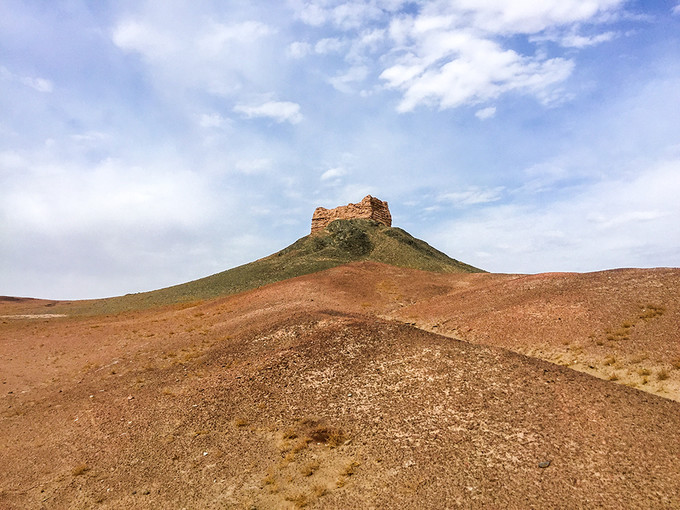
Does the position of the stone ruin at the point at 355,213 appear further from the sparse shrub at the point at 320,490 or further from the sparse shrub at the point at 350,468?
the sparse shrub at the point at 320,490

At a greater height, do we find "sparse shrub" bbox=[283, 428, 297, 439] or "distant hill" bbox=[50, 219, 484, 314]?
"distant hill" bbox=[50, 219, 484, 314]

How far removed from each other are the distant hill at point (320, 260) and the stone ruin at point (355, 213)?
8.04 ft

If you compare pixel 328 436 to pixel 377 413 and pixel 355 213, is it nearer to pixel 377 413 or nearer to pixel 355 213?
pixel 377 413

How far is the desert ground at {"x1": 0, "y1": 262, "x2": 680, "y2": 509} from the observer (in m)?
10.5

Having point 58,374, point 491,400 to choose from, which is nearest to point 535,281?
point 491,400

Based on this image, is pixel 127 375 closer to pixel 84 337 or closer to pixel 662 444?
pixel 84 337

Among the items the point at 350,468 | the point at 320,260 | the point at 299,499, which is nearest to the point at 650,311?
the point at 350,468

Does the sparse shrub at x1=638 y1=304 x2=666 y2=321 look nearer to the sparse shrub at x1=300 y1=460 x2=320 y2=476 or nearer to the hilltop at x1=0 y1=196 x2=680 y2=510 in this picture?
the hilltop at x1=0 y1=196 x2=680 y2=510

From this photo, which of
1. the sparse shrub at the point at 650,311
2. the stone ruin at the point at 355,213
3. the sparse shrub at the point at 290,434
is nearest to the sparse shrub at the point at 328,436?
the sparse shrub at the point at 290,434

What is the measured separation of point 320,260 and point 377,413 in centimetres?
4576

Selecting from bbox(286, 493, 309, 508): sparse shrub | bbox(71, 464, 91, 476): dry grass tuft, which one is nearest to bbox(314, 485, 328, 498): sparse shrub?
bbox(286, 493, 309, 508): sparse shrub

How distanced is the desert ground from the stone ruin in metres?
49.0

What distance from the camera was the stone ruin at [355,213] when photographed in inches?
3004

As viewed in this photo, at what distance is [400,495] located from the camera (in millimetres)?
10164
